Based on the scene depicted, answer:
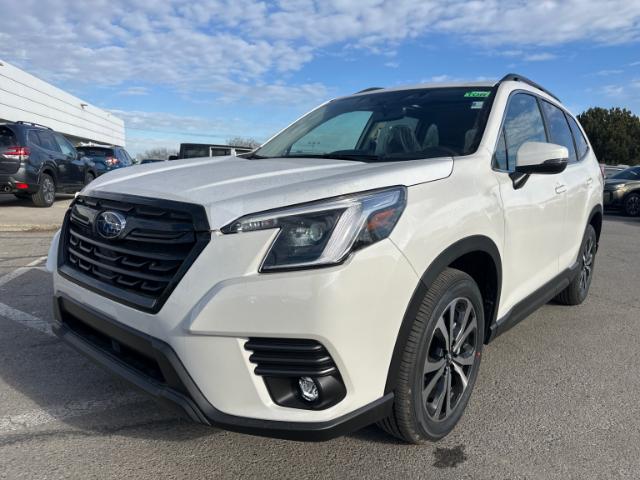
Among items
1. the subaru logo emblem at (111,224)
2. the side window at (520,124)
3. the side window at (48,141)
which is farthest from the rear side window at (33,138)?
the side window at (520,124)

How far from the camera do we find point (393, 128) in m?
3.42

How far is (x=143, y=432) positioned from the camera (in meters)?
2.62

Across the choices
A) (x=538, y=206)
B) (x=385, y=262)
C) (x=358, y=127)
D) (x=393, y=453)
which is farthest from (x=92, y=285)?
(x=538, y=206)

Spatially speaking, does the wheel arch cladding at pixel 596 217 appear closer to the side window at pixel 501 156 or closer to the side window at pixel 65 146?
the side window at pixel 501 156

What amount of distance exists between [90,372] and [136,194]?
1548 millimetres

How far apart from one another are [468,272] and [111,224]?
71.6 inches

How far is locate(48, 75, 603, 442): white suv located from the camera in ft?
6.30

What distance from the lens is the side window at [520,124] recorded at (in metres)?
3.15

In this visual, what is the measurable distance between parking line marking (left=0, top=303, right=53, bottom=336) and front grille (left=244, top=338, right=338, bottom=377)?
2.66 m

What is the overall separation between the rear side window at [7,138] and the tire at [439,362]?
10720mm

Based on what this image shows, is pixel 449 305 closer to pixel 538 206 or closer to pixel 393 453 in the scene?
pixel 393 453

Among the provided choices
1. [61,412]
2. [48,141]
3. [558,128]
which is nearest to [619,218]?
[558,128]

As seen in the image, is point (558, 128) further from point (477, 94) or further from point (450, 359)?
point (450, 359)

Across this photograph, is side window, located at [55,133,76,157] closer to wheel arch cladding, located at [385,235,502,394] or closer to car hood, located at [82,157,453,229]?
car hood, located at [82,157,453,229]
